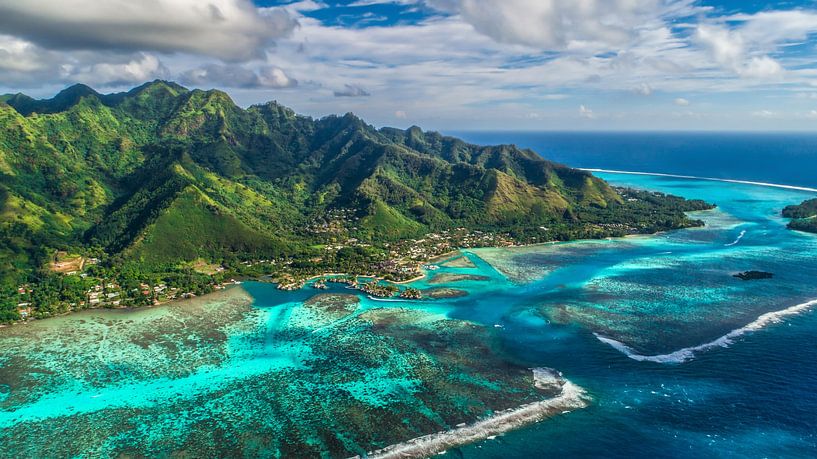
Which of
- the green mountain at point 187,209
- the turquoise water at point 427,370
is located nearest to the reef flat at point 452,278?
the turquoise water at point 427,370

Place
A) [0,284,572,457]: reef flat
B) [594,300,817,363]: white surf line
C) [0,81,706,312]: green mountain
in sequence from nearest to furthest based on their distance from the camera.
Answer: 1. [0,284,572,457]: reef flat
2. [594,300,817,363]: white surf line
3. [0,81,706,312]: green mountain

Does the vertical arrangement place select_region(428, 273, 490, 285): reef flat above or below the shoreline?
above

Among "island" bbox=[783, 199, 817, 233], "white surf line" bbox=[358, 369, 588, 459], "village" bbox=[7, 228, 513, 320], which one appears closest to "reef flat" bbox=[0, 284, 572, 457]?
"white surf line" bbox=[358, 369, 588, 459]

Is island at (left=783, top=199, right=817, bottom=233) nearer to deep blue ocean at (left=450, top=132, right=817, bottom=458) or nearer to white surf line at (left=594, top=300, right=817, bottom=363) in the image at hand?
deep blue ocean at (left=450, top=132, right=817, bottom=458)

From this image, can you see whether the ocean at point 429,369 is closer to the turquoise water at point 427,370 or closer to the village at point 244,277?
the turquoise water at point 427,370

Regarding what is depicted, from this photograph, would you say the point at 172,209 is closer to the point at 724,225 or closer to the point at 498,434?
the point at 498,434

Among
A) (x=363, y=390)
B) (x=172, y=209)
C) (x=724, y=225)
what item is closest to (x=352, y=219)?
(x=172, y=209)
